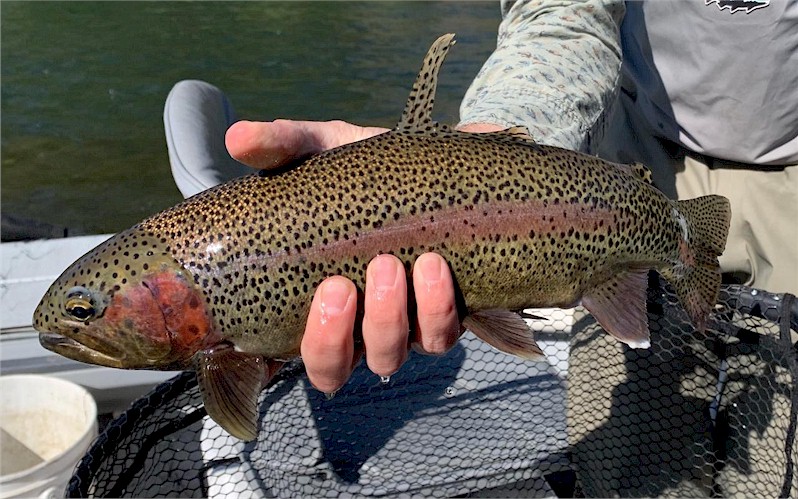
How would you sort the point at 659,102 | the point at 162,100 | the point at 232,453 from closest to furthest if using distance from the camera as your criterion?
the point at 232,453, the point at 659,102, the point at 162,100

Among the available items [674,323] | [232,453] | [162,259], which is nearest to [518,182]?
[162,259]

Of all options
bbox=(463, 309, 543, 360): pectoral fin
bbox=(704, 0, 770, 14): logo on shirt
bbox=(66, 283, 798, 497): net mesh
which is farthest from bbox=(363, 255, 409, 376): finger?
bbox=(704, 0, 770, 14): logo on shirt

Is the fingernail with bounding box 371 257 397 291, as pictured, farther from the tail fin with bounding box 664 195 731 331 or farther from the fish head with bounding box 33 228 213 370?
the tail fin with bounding box 664 195 731 331

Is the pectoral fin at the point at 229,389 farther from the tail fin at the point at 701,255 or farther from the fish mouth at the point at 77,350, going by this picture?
the tail fin at the point at 701,255

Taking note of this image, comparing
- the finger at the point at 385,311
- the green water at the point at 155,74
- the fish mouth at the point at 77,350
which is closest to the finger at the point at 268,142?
the finger at the point at 385,311

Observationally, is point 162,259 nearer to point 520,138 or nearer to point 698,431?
point 520,138

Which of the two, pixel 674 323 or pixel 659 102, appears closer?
pixel 674 323
